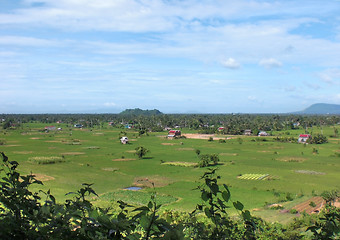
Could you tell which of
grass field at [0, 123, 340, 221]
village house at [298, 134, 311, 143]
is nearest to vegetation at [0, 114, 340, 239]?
grass field at [0, 123, 340, 221]

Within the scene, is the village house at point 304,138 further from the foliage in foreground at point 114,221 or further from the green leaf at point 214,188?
the green leaf at point 214,188

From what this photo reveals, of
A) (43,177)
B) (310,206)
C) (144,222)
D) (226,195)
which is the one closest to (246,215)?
(226,195)

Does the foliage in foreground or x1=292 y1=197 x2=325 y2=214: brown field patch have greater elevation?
the foliage in foreground

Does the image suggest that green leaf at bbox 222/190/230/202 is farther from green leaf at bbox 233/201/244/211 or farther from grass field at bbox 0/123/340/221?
grass field at bbox 0/123/340/221

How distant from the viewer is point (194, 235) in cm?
269

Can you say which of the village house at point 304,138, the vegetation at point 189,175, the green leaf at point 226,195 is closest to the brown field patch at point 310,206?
the vegetation at point 189,175

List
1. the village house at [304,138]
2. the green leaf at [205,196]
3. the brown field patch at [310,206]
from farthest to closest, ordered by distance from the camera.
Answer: the village house at [304,138] < the brown field patch at [310,206] < the green leaf at [205,196]

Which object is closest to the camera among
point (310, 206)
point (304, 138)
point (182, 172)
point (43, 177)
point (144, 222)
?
point (144, 222)

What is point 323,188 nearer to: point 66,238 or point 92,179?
point 92,179

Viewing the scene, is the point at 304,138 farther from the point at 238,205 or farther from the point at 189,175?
the point at 238,205

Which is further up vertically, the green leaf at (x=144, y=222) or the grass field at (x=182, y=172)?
the green leaf at (x=144, y=222)

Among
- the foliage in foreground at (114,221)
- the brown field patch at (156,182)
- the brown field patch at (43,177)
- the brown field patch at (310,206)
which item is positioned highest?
the foliage in foreground at (114,221)

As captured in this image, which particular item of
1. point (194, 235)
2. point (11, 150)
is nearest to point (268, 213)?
point (194, 235)

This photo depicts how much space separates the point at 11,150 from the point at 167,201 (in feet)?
148
